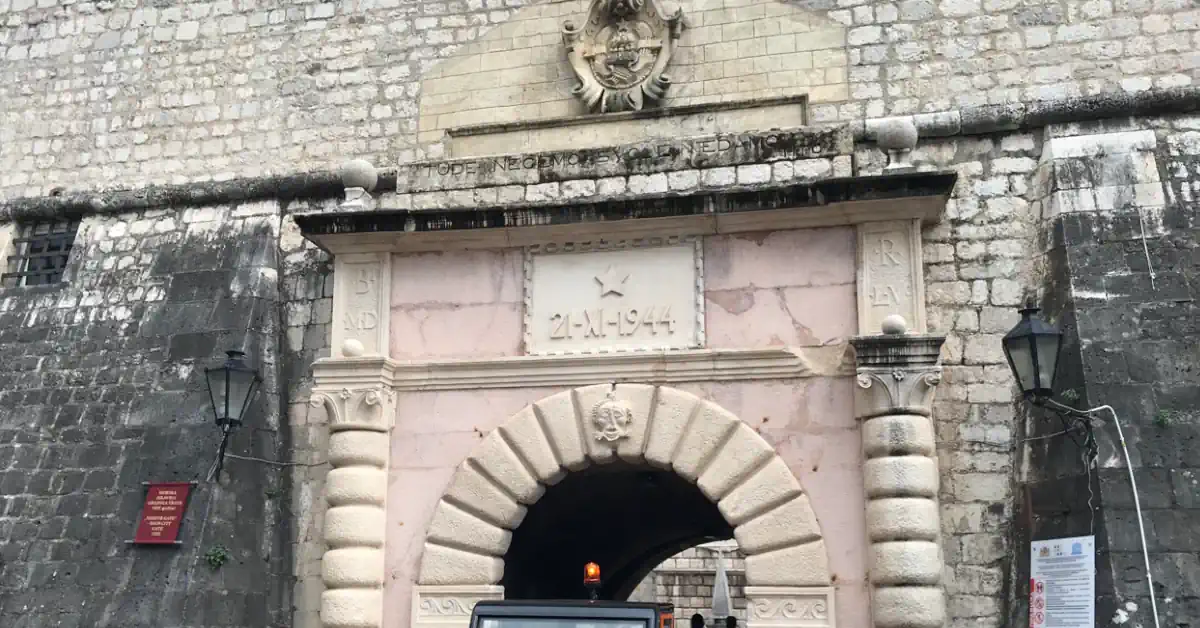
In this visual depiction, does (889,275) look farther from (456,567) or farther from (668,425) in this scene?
(456,567)

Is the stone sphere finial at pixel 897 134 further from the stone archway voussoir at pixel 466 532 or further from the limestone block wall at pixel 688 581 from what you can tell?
the limestone block wall at pixel 688 581

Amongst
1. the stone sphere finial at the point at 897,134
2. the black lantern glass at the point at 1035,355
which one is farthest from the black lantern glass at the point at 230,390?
the black lantern glass at the point at 1035,355

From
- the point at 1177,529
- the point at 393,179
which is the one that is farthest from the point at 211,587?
the point at 1177,529

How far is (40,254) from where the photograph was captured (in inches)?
364

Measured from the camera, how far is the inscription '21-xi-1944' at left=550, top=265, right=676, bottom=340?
7.14 metres

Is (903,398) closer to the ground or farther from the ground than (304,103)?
closer to the ground

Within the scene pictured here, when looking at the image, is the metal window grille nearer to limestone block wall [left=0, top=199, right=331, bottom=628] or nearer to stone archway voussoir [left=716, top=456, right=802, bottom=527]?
limestone block wall [left=0, top=199, right=331, bottom=628]

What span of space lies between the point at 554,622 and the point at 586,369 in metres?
1.80

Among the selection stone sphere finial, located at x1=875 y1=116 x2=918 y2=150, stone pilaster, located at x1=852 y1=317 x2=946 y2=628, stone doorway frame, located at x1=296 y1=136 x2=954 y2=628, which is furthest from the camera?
stone sphere finial, located at x1=875 y1=116 x2=918 y2=150

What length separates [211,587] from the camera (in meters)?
7.27

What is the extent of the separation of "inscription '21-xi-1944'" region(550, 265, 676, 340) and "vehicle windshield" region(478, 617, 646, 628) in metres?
1.98

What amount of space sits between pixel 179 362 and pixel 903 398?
5101mm

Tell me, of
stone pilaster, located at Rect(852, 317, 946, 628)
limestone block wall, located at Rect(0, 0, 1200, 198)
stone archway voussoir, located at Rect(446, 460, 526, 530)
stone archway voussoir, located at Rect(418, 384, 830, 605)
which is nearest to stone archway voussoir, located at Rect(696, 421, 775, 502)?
stone archway voussoir, located at Rect(418, 384, 830, 605)

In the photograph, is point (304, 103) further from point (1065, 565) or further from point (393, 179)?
point (1065, 565)
